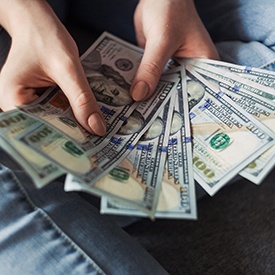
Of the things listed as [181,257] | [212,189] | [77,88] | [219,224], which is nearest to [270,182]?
[219,224]

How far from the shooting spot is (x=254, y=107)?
0.75 meters

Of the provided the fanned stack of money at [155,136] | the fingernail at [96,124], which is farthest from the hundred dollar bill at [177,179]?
the fingernail at [96,124]

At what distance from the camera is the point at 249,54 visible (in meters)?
0.87

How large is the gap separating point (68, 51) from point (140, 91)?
0.46 ft

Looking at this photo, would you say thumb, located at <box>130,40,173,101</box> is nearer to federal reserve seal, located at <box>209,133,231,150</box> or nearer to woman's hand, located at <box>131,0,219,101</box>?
woman's hand, located at <box>131,0,219,101</box>

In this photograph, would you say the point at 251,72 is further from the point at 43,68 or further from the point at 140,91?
the point at 43,68

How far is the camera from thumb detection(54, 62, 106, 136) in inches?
26.9

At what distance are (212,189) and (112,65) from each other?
339 millimetres

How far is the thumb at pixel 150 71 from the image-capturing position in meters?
0.77

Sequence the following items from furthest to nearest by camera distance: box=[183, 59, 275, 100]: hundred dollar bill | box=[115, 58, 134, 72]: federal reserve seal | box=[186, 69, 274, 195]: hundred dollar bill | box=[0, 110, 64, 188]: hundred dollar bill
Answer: box=[115, 58, 134, 72]: federal reserve seal, box=[183, 59, 275, 100]: hundred dollar bill, box=[186, 69, 274, 195]: hundred dollar bill, box=[0, 110, 64, 188]: hundred dollar bill

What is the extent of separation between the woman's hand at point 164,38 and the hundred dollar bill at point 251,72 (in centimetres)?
3

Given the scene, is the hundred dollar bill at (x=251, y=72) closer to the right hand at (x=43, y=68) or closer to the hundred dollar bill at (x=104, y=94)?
the hundred dollar bill at (x=104, y=94)

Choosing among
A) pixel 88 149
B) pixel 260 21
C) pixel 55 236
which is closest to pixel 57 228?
pixel 55 236

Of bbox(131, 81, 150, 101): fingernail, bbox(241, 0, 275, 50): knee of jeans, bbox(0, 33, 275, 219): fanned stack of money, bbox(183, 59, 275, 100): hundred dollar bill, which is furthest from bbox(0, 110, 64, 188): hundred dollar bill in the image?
bbox(241, 0, 275, 50): knee of jeans
